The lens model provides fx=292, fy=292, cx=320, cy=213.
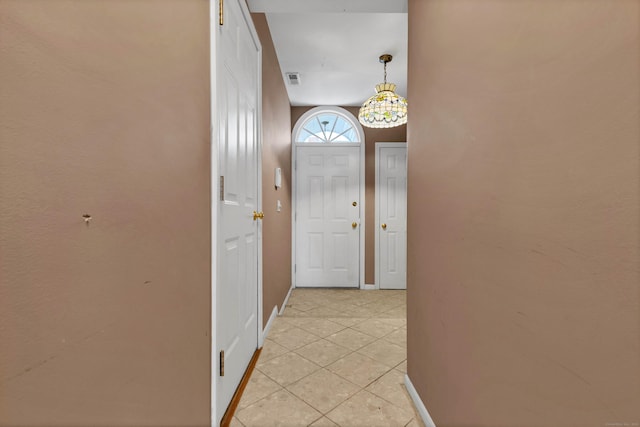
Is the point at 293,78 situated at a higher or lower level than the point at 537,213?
higher

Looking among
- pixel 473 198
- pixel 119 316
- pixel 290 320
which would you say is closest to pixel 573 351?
pixel 473 198

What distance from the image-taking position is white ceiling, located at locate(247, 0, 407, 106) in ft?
6.16

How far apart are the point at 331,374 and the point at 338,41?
2617mm

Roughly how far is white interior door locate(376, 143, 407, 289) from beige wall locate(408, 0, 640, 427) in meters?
2.81

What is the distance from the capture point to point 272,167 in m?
2.62

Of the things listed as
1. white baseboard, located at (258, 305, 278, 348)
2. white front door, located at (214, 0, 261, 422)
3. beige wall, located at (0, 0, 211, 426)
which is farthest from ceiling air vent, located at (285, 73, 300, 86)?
white baseboard, located at (258, 305, 278, 348)

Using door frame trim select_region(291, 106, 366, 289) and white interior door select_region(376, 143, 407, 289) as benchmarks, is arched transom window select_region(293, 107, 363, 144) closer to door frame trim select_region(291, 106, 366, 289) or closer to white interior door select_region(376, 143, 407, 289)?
door frame trim select_region(291, 106, 366, 289)

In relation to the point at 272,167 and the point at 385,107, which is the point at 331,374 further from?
the point at 385,107

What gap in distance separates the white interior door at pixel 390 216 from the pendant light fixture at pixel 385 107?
984mm

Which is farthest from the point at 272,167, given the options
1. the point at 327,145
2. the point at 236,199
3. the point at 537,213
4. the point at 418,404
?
the point at 537,213

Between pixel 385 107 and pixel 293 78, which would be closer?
pixel 385 107

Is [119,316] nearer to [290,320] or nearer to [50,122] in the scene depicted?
[50,122]

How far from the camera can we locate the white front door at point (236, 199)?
1.32m

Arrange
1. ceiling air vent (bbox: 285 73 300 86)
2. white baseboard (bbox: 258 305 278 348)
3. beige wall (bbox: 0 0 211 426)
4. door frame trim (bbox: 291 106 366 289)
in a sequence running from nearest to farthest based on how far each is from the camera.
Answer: beige wall (bbox: 0 0 211 426), white baseboard (bbox: 258 305 278 348), ceiling air vent (bbox: 285 73 300 86), door frame trim (bbox: 291 106 366 289)
